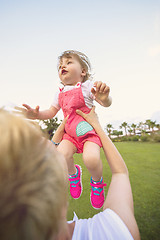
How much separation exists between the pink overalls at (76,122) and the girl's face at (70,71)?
5.7 inches

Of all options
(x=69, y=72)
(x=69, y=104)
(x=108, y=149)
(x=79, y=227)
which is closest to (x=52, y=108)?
(x=69, y=104)

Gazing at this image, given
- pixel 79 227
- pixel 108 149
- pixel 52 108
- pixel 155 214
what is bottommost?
pixel 155 214

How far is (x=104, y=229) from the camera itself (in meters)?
0.55

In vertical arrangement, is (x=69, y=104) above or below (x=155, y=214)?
above

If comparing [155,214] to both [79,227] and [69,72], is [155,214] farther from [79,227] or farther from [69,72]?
[69,72]

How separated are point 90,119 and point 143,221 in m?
1.18

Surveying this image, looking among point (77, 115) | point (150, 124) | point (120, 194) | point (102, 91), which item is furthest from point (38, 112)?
point (150, 124)

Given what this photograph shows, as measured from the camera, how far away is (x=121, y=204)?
2.04ft

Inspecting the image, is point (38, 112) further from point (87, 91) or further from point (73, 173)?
point (73, 173)

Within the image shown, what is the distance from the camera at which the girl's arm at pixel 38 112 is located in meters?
1.27

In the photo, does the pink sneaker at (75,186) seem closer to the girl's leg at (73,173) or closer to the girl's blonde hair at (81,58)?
the girl's leg at (73,173)

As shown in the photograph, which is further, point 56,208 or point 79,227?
point 79,227

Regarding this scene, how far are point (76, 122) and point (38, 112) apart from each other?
15.0 inches

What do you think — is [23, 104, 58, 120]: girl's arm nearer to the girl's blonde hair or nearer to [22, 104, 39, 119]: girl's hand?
[22, 104, 39, 119]: girl's hand
